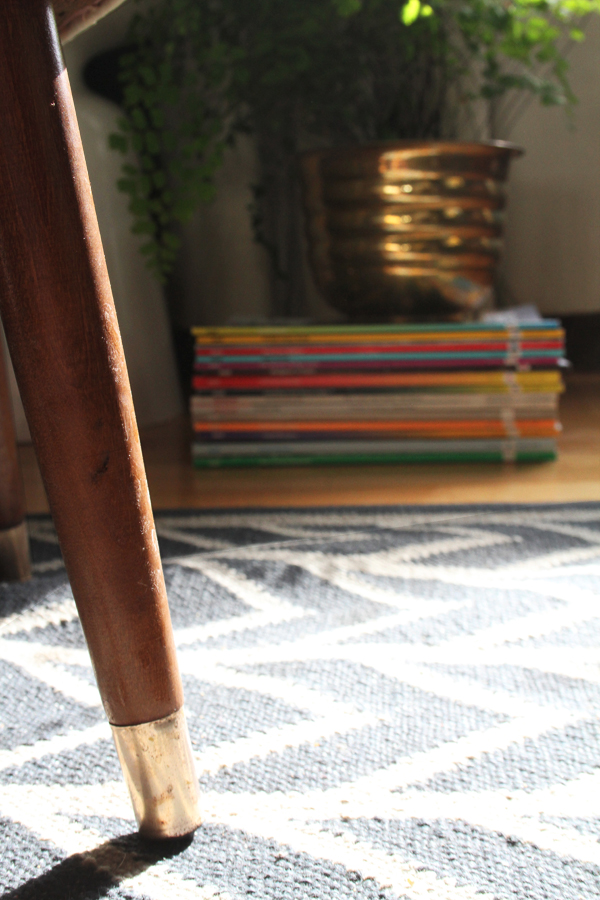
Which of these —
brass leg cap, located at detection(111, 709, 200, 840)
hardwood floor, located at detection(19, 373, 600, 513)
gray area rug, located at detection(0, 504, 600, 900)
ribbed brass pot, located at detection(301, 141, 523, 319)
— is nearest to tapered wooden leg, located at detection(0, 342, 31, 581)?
gray area rug, located at detection(0, 504, 600, 900)

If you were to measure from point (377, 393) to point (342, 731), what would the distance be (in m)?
0.75

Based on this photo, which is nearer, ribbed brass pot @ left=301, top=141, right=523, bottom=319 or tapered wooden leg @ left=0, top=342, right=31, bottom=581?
tapered wooden leg @ left=0, top=342, right=31, bottom=581

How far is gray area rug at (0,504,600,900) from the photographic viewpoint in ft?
1.13

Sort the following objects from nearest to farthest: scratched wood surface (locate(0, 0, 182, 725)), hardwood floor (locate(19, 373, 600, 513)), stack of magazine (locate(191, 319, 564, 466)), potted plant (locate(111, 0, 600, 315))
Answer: scratched wood surface (locate(0, 0, 182, 725))
hardwood floor (locate(19, 373, 600, 513))
stack of magazine (locate(191, 319, 564, 466))
potted plant (locate(111, 0, 600, 315))

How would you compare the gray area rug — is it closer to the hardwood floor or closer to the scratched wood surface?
the scratched wood surface

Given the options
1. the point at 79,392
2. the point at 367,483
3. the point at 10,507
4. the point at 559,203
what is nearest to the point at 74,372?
the point at 79,392

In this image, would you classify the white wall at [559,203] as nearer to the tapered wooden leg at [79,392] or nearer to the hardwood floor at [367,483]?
the hardwood floor at [367,483]

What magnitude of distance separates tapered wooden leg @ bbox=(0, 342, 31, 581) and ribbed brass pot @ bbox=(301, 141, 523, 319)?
0.71 metres

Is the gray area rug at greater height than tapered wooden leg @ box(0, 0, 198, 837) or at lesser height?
lesser

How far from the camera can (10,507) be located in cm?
71

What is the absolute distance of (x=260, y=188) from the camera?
65.6 inches

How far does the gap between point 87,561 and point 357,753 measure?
0.20 m

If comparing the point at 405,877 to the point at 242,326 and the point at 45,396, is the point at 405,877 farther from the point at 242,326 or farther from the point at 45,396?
Answer: the point at 242,326

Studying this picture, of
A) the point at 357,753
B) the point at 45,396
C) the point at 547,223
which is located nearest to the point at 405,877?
the point at 357,753
